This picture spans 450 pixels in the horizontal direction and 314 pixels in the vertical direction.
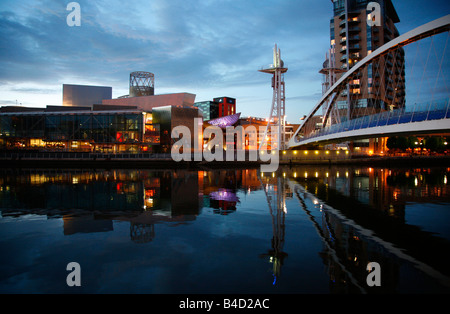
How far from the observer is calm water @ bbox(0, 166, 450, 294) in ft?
22.9

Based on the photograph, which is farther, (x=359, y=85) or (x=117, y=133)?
(x=359, y=85)

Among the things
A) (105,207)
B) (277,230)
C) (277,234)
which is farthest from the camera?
(105,207)

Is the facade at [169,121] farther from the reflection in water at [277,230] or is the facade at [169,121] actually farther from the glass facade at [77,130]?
the reflection in water at [277,230]

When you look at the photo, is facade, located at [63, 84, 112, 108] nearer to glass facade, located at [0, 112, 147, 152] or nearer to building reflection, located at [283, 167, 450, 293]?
glass facade, located at [0, 112, 147, 152]

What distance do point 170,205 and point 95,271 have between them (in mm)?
9453

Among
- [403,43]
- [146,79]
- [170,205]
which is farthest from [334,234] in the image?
[146,79]

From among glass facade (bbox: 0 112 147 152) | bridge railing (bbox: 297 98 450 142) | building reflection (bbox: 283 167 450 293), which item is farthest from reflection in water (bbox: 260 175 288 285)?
glass facade (bbox: 0 112 147 152)

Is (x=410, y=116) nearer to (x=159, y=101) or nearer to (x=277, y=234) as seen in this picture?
(x=277, y=234)

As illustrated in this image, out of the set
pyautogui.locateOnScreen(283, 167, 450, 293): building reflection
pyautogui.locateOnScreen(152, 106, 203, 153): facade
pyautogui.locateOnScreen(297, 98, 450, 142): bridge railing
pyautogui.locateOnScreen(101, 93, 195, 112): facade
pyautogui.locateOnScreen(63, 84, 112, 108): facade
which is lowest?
pyautogui.locateOnScreen(283, 167, 450, 293): building reflection

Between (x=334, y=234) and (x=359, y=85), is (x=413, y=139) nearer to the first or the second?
(x=359, y=85)

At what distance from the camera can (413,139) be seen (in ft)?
292

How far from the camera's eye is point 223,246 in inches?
381

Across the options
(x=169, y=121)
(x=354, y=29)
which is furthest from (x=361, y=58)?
(x=169, y=121)

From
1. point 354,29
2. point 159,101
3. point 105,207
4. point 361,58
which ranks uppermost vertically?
point 354,29
